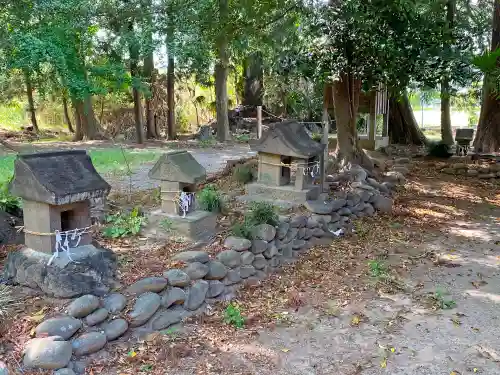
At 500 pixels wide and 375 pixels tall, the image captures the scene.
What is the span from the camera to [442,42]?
8.58m

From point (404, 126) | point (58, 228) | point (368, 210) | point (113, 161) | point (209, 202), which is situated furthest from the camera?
point (404, 126)

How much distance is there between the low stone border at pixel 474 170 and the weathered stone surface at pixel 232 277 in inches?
361

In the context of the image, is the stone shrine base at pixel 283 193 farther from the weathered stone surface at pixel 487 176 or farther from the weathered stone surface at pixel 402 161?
the weathered stone surface at pixel 402 161

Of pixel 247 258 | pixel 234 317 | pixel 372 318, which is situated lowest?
pixel 372 318

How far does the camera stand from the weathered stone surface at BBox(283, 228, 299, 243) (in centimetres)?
656

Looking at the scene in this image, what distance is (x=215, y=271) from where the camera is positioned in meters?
5.18

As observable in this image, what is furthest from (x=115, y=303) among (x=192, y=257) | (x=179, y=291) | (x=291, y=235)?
(x=291, y=235)

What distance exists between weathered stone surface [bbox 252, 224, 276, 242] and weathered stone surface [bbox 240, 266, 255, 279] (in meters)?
0.47

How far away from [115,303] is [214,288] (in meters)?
1.17

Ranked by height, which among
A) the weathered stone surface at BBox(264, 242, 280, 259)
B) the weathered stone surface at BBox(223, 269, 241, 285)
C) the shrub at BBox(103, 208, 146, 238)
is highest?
the shrub at BBox(103, 208, 146, 238)

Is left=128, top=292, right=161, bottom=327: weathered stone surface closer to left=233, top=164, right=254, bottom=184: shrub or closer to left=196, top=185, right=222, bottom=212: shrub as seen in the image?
left=196, top=185, right=222, bottom=212: shrub

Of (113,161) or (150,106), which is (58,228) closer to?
(113,161)

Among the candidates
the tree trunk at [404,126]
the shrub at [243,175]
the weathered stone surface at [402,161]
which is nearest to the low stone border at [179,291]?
the shrub at [243,175]

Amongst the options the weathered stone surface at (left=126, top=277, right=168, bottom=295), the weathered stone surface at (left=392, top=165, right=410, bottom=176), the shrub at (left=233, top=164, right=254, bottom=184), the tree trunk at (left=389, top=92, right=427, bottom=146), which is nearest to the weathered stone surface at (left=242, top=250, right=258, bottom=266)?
the weathered stone surface at (left=126, top=277, right=168, bottom=295)
